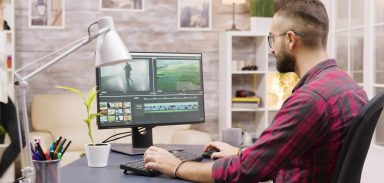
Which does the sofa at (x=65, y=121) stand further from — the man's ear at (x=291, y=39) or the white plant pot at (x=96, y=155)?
the man's ear at (x=291, y=39)

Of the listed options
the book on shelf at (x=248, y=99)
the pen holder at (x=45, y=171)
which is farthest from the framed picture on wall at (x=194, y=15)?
the pen holder at (x=45, y=171)

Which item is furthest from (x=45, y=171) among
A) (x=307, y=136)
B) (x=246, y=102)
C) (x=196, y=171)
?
(x=246, y=102)

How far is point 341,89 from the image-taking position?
161cm

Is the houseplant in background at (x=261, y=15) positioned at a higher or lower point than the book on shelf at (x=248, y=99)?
higher

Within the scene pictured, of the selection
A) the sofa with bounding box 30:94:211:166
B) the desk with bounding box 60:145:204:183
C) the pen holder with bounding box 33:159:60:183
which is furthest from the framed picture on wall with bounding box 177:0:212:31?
the pen holder with bounding box 33:159:60:183

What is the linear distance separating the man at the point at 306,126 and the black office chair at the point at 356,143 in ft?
0.36

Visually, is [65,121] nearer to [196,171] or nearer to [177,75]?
[177,75]

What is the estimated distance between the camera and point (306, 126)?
1539mm

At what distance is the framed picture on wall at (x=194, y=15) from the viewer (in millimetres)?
5527

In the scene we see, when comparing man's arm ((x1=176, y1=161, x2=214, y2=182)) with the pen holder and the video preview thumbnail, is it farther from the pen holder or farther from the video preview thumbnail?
the video preview thumbnail

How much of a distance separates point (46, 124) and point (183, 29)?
5.64 feet

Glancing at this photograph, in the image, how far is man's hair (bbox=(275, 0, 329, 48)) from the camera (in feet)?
5.79

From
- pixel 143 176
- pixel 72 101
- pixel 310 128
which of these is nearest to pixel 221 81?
pixel 72 101

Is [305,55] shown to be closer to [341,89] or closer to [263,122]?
[341,89]
